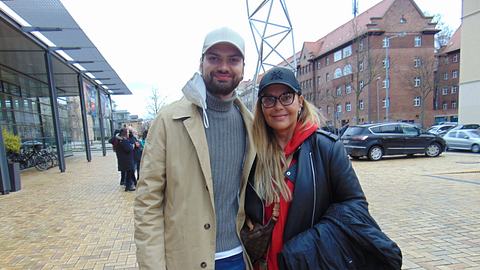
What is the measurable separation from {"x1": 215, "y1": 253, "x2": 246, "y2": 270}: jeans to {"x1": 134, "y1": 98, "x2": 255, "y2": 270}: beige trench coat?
0.08m

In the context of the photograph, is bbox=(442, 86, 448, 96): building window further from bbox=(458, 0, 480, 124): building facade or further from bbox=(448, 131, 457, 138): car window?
bbox=(448, 131, 457, 138): car window

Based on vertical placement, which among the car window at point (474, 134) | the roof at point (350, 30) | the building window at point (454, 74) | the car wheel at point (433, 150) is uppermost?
the roof at point (350, 30)

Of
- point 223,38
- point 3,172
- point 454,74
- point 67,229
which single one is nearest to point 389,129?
point 67,229

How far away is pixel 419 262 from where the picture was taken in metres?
3.44

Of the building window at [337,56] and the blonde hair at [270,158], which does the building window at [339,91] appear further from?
the blonde hair at [270,158]

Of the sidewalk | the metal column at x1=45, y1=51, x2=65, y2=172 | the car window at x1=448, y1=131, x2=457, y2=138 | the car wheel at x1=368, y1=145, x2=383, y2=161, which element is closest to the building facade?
the car window at x1=448, y1=131, x2=457, y2=138

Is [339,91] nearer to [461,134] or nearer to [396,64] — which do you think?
[396,64]

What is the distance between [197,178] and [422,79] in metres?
45.8

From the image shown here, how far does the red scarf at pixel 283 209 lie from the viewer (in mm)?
1530

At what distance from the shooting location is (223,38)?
5.06ft

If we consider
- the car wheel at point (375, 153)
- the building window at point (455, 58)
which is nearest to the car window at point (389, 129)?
the car wheel at point (375, 153)

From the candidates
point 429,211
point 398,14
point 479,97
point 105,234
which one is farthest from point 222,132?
point 398,14

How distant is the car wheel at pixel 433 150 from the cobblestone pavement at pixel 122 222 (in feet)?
15.3

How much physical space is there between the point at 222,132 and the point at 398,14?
166 feet
